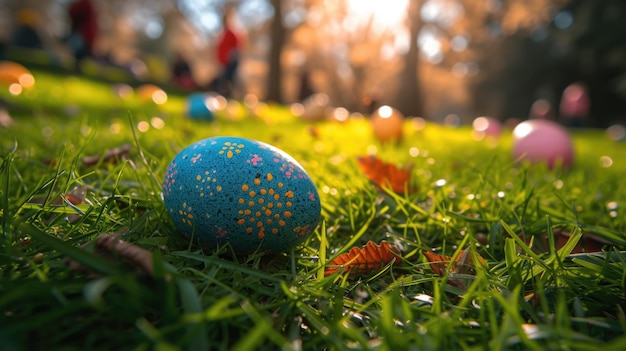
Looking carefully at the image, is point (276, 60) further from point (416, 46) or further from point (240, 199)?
point (240, 199)

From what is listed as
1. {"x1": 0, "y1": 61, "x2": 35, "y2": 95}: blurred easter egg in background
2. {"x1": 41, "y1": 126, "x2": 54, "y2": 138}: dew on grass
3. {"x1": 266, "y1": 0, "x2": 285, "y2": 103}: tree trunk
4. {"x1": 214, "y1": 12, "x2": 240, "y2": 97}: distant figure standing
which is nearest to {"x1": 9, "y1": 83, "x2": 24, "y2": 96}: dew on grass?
{"x1": 0, "y1": 61, "x2": 35, "y2": 95}: blurred easter egg in background

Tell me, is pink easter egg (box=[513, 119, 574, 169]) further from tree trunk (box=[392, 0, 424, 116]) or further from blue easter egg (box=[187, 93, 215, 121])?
tree trunk (box=[392, 0, 424, 116])

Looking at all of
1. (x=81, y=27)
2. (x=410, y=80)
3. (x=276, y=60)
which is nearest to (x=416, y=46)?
(x=410, y=80)

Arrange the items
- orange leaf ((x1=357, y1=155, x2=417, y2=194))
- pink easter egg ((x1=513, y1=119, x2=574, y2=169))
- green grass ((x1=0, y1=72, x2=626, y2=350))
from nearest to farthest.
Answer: green grass ((x1=0, y1=72, x2=626, y2=350)), orange leaf ((x1=357, y1=155, x2=417, y2=194)), pink easter egg ((x1=513, y1=119, x2=574, y2=169))

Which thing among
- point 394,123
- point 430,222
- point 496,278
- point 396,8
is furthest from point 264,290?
point 396,8

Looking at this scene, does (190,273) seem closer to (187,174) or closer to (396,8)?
(187,174)
